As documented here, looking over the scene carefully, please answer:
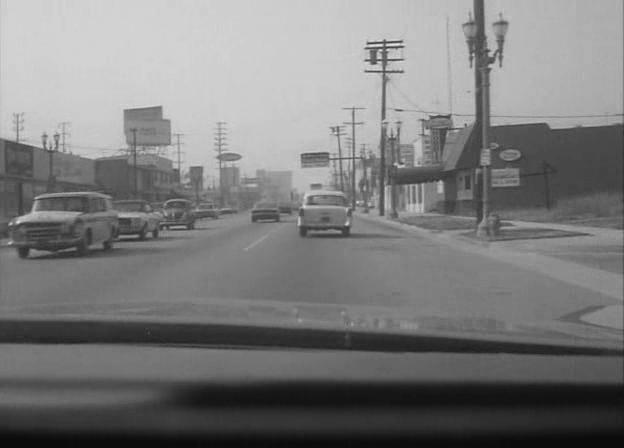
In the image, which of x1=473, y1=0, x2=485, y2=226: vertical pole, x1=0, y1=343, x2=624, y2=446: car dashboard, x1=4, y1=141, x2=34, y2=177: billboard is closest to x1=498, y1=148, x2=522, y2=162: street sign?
x1=473, y1=0, x2=485, y2=226: vertical pole

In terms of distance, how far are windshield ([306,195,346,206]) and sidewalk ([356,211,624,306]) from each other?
3631 millimetres

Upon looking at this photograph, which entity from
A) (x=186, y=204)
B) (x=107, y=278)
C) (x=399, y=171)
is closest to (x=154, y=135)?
(x=399, y=171)

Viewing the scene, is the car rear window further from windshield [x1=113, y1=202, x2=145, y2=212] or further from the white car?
windshield [x1=113, y1=202, x2=145, y2=212]

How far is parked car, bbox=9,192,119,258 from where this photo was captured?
2041 cm

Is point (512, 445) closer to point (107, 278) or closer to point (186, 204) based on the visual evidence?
point (107, 278)

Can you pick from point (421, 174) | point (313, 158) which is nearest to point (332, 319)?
point (421, 174)

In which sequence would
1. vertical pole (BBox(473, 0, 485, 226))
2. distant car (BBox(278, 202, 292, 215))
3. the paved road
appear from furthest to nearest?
distant car (BBox(278, 202, 292, 215)), vertical pole (BBox(473, 0, 485, 226)), the paved road

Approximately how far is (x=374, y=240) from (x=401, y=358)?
77.8 ft

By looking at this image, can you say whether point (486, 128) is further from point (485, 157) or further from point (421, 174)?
point (421, 174)

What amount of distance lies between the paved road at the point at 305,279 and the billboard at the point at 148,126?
46.5 m

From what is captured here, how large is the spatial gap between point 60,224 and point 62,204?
1.00m

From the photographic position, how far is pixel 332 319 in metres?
4.62

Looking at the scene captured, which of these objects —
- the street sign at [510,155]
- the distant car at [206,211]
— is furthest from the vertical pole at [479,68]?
the distant car at [206,211]

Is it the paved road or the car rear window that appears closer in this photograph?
the paved road
